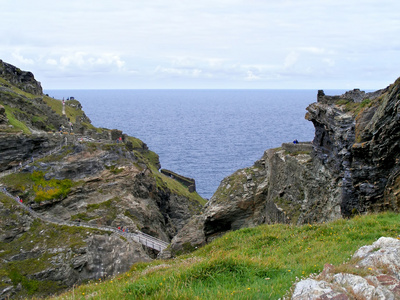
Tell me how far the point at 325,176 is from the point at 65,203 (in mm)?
33752

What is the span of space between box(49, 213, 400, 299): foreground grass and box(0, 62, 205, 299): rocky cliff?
17450mm

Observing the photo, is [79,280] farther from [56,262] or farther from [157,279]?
[157,279]

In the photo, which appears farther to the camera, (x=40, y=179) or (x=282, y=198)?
(x=40, y=179)

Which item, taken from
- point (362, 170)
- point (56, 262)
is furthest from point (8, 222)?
point (362, 170)

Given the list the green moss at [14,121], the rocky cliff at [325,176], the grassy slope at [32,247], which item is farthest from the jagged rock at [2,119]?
the rocky cliff at [325,176]

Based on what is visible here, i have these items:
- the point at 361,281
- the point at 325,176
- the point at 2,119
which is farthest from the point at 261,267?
the point at 2,119

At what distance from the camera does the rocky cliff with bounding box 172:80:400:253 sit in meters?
24.8

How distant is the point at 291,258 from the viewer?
16938 mm

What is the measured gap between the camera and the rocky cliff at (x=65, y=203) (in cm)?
3703

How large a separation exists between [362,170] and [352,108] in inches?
275

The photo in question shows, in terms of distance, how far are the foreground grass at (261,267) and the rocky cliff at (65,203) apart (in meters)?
17.4

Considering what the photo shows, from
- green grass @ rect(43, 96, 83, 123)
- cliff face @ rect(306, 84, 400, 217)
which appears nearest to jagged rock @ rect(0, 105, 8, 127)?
green grass @ rect(43, 96, 83, 123)

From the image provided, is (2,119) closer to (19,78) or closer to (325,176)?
(325,176)

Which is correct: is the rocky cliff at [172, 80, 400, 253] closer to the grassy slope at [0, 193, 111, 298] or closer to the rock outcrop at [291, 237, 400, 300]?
the grassy slope at [0, 193, 111, 298]
